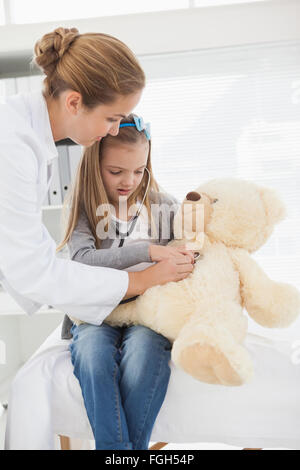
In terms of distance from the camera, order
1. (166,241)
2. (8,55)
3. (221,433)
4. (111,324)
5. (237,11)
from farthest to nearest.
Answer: (8,55) → (237,11) → (166,241) → (111,324) → (221,433)

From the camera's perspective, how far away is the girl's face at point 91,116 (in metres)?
1.00

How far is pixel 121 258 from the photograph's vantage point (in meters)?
1.08

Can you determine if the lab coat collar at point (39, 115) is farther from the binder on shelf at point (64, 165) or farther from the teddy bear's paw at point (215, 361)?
the binder on shelf at point (64, 165)

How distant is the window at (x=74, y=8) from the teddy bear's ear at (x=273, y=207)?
1552mm

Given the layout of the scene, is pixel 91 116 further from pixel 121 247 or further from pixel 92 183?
pixel 121 247

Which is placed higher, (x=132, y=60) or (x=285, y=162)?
(x=132, y=60)

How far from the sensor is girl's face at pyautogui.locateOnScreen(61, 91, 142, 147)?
995 millimetres

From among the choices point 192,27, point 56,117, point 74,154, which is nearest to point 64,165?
point 74,154

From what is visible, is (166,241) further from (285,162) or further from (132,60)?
(285,162)

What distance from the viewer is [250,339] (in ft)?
3.59

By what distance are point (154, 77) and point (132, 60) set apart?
4.62 ft

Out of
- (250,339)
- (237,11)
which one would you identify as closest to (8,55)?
(237,11)

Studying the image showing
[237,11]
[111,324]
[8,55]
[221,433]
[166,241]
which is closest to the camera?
[221,433]

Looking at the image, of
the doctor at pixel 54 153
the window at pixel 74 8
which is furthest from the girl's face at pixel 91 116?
the window at pixel 74 8
